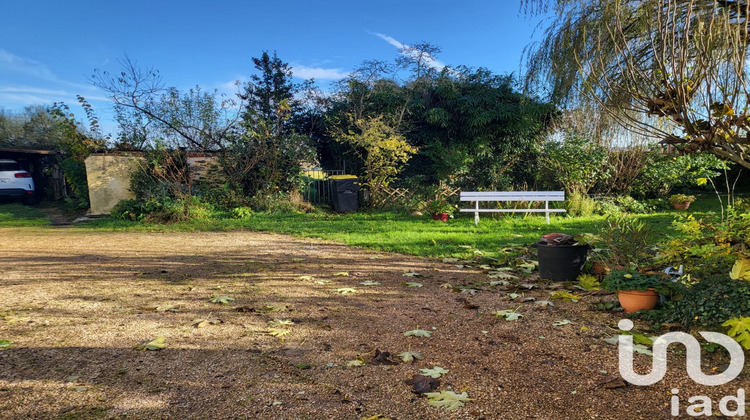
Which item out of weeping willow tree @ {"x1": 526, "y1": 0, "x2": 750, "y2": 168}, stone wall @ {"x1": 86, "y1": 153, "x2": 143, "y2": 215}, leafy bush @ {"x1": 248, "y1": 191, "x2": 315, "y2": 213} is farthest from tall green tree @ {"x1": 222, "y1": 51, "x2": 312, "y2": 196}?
weeping willow tree @ {"x1": 526, "y1": 0, "x2": 750, "y2": 168}

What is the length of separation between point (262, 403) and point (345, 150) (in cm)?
1272

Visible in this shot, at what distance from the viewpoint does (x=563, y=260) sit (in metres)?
4.75

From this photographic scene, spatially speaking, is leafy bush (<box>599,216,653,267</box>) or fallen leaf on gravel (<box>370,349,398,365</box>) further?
leafy bush (<box>599,216,653,267</box>)

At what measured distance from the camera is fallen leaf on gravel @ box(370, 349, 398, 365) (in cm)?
280

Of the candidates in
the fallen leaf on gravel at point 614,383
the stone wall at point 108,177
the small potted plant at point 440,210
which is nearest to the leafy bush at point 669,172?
the small potted plant at point 440,210

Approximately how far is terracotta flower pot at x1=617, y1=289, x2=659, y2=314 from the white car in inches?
760

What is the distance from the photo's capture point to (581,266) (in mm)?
4848

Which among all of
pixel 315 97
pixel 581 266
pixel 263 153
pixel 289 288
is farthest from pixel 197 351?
pixel 315 97

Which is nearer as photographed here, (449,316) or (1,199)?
(449,316)

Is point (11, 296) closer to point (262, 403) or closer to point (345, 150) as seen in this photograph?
point (262, 403)

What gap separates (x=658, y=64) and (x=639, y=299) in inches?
86.7

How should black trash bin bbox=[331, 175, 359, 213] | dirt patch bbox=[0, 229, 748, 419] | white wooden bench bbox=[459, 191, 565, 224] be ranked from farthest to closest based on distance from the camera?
black trash bin bbox=[331, 175, 359, 213]
white wooden bench bbox=[459, 191, 565, 224]
dirt patch bbox=[0, 229, 748, 419]

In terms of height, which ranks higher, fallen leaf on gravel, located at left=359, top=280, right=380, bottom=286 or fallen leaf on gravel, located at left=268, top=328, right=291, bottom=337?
fallen leaf on gravel, located at left=268, top=328, right=291, bottom=337

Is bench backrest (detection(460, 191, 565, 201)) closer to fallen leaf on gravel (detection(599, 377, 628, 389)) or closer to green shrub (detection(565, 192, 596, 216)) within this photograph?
green shrub (detection(565, 192, 596, 216))
